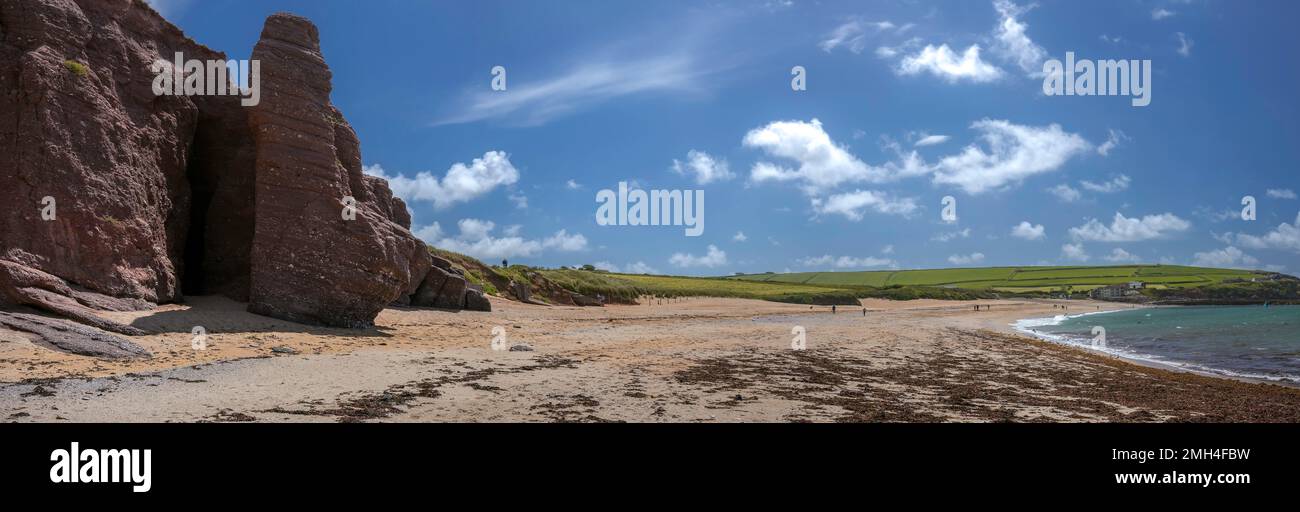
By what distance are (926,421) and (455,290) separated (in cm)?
2588

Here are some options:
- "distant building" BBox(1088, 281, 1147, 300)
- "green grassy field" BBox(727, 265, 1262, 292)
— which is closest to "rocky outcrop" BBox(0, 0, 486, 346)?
"green grassy field" BBox(727, 265, 1262, 292)

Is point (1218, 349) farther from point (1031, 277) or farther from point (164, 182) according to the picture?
point (1031, 277)

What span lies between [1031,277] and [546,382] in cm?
16959

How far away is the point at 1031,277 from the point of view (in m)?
156

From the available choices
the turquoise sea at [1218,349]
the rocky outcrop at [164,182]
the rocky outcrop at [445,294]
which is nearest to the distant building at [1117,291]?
the turquoise sea at [1218,349]

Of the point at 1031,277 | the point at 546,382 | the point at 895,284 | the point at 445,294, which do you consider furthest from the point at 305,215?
the point at 1031,277

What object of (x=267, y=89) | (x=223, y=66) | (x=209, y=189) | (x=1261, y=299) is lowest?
(x=1261, y=299)

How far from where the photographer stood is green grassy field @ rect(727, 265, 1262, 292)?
137 metres

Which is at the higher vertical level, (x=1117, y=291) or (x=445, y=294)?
(x=445, y=294)

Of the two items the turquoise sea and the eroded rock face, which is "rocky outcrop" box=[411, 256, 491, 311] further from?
the turquoise sea

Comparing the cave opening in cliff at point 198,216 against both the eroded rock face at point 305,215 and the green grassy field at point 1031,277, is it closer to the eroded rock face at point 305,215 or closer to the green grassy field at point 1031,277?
the eroded rock face at point 305,215

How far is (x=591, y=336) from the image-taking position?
2394 cm

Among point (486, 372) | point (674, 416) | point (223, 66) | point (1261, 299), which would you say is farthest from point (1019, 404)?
point (1261, 299)
